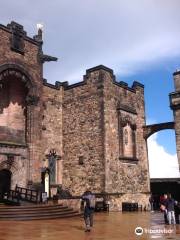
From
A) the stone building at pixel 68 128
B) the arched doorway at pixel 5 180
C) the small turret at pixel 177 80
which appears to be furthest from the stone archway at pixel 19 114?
the small turret at pixel 177 80

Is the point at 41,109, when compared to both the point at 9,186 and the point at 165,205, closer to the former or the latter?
the point at 9,186

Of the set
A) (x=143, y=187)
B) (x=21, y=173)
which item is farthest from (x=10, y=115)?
(x=143, y=187)

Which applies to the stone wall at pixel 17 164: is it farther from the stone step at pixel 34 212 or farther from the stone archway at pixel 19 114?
the stone step at pixel 34 212

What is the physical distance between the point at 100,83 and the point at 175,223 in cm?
1396

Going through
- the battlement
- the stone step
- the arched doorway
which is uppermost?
the battlement

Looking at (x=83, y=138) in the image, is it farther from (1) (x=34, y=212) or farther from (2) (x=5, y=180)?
(1) (x=34, y=212)

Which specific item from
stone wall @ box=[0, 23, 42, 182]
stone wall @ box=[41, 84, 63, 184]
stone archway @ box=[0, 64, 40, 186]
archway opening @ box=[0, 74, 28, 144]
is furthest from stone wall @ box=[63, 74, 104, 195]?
archway opening @ box=[0, 74, 28, 144]

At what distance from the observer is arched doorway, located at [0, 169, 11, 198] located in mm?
22567

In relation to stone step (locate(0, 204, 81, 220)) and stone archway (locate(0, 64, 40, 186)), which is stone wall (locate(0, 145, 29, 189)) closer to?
stone archway (locate(0, 64, 40, 186))

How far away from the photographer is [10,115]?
78.8 feet

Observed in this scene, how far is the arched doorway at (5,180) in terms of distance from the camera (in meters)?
22.6

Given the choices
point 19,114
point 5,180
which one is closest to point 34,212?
point 5,180

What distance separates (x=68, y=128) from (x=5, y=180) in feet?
24.3

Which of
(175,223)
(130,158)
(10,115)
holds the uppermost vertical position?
(10,115)
